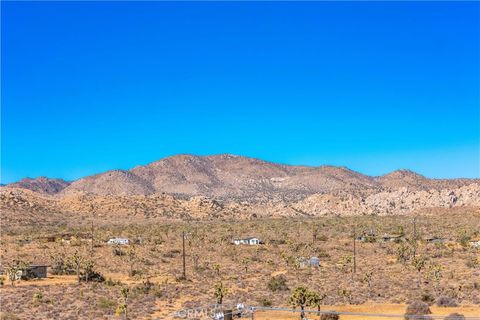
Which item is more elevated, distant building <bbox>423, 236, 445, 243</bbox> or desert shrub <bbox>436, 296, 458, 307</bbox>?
distant building <bbox>423, 236, 445, 243</bbox>

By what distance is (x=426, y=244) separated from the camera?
72562 millimetres

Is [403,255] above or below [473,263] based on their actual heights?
above

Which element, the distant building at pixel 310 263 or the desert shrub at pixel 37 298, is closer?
the desert shrub at pixel 37 298

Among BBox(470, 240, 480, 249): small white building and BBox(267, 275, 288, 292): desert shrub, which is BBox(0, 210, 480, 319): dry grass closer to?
BBox(267, 275, 288, 292): desert shrub

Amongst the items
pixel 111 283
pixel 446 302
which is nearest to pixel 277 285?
pixel 446 302

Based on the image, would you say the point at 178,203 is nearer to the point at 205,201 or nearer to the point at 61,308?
the point at 205,201

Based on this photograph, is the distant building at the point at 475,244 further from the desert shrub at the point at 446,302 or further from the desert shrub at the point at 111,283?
the desert shrub at the point at 111,283

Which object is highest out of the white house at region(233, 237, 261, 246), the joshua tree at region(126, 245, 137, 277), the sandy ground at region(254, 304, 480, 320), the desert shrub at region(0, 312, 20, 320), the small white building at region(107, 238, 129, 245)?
the small white building at region(107, 238, 129, 245)

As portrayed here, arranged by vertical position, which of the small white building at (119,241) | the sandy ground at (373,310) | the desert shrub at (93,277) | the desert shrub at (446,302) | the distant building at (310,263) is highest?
the small white building at (119,241)

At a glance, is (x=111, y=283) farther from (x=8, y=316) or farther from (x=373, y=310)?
(x=373, y=310)

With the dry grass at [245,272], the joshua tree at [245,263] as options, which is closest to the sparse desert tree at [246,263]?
the joshua tree at [245,263]

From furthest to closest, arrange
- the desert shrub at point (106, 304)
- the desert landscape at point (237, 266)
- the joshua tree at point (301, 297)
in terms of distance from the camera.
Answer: the desert landscape at point (237, 266)
the desert shrub at point (106, 304)
the joshua tree at point (301, 297)

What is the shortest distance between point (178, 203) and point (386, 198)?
56607 millimetres

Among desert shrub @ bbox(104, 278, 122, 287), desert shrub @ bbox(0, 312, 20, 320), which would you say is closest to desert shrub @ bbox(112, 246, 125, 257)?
desert shrub @ bbox(104, 278, 122, 287)
